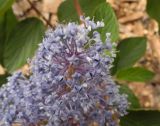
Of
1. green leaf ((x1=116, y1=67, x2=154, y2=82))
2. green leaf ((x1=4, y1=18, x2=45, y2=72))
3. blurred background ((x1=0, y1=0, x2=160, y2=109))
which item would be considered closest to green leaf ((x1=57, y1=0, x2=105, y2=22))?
green leaf ((x1=4, y1=18, x2=45, y2=72))

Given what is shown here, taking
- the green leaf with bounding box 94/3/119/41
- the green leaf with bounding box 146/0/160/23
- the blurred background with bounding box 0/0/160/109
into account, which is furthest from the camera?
the blurred background with bounding box 0/0/160/109

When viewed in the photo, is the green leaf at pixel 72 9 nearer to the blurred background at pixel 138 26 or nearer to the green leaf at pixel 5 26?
the green leaf at pixel 5 26

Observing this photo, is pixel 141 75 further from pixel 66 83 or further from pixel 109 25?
pixel 66 83

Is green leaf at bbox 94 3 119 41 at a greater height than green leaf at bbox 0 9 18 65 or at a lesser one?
lesser

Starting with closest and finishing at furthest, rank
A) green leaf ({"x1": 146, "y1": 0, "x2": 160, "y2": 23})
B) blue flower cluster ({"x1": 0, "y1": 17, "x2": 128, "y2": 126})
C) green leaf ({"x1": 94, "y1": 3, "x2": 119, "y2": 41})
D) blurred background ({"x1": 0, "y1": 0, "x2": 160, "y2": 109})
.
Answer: blue flower cluster ({"x1": 0, "y1": 17, "x2": 128, "y2": 126})
green leaf ({"x1": 94, "y1": 3, "x2": 119, "y2": 41})
green leaf ({"x1": 146, "y1": 0, "x2": 160, "y2": 23})
blurred background ({"x1": 0, "y1": 0, "x2": 160, "y2": 109})

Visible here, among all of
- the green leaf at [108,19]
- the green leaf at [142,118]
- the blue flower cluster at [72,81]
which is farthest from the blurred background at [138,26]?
the blue flower cluster at [72,81]

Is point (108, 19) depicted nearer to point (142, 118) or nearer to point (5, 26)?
point (142, 118)

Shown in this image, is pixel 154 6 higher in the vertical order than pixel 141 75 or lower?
higher

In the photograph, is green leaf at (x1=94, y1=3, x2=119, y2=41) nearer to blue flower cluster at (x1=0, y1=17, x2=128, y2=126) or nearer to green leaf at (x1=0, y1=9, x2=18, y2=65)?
blue flower cluster at (x1=0, y1=17, x2=128, y2=126)

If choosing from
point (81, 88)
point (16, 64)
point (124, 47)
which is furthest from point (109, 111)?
point (124, 47)
